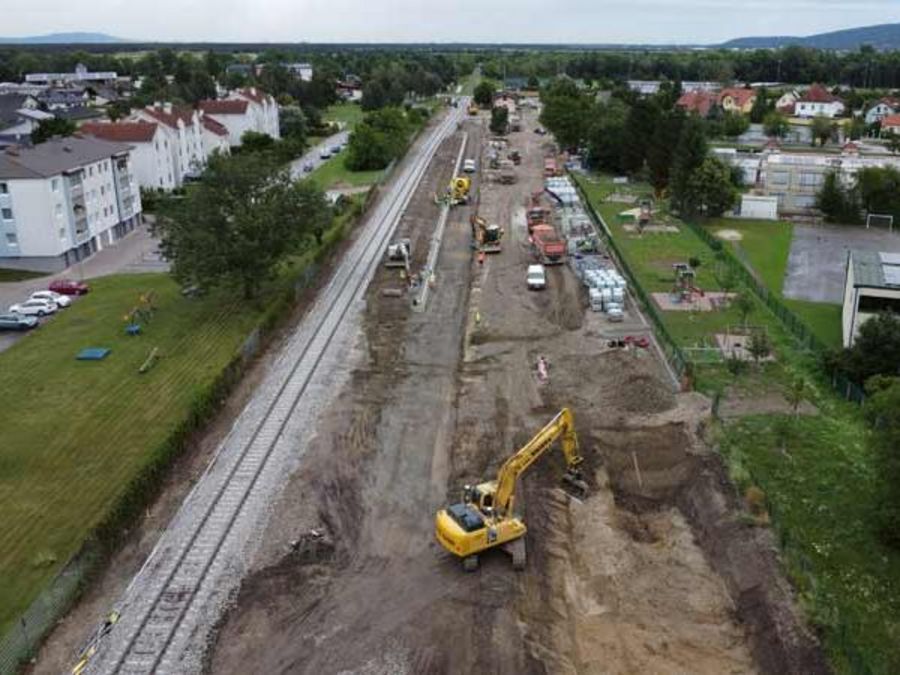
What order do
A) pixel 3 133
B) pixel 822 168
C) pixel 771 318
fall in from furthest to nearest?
1. pixel 3 133
2. pixel 822 168
3. pixel 771 318

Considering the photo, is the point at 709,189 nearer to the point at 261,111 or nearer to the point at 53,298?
the point at 53,298

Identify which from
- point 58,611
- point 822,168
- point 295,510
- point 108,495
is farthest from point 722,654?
point 822,168

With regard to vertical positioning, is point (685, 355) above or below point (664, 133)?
below

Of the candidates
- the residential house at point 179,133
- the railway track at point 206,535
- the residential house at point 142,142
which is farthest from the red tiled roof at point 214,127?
the railway track at point 206,535

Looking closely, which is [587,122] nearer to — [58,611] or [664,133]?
[664,133]

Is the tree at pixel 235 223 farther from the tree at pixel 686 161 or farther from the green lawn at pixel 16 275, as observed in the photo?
the tree at pixel 686 161
